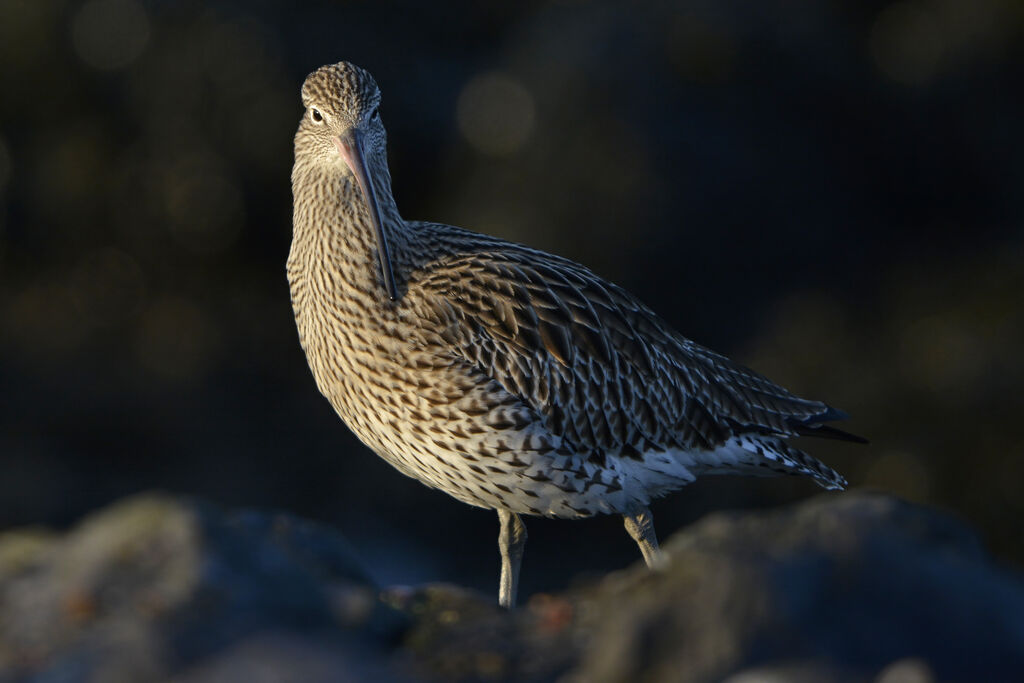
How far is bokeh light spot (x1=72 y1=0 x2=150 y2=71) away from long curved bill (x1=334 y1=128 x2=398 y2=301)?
31.9ft

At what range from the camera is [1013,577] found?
4457mm

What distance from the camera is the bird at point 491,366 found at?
6.93m

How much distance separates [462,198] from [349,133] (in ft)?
26.5

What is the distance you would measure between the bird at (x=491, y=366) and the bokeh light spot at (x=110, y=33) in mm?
9207

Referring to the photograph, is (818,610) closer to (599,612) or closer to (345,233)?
(599,612)

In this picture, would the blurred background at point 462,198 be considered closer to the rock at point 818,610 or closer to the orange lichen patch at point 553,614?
the orange lichen patch at point 553,614

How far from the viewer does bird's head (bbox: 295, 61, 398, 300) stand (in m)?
7.21

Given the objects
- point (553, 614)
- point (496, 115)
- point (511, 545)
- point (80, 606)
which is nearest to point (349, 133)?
point (511, 545)

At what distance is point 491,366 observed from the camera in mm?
7141

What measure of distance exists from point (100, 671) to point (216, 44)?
42.2 ft

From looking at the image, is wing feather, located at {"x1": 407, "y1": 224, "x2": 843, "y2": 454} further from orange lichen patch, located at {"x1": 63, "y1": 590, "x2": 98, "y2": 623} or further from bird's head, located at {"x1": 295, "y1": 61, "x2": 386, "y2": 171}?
orange lichen patch, located at {"x1": 63, "y1": 590, "x2": 98, "y2": 623}

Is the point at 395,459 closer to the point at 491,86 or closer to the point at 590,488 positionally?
the point at 590,488

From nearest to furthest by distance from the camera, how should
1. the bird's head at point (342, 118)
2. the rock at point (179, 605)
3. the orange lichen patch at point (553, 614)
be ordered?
the rock at point (179, 605) < the orange lichen patch at point (553, 614) < the bird's head at point (342, 118)

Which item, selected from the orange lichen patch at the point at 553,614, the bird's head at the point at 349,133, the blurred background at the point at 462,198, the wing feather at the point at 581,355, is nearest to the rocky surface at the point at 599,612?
the orange lichen patch at the point at 553,614
